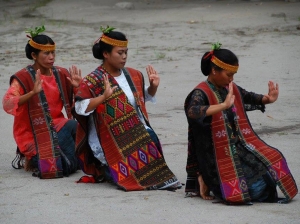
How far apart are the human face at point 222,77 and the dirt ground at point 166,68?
35.9 inches

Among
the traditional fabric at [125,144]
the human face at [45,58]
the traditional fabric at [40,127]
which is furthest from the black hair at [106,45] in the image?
the traditional fabric at [40,127]

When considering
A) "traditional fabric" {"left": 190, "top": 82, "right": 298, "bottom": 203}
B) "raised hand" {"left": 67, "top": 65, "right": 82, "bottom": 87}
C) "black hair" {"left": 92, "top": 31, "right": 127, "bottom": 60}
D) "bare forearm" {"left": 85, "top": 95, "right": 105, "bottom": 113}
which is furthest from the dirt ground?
"black hair" {"left": 92, "top": 31, "right": 127, "bottom": 60}

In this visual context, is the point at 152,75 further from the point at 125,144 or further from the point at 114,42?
the point at 125,144

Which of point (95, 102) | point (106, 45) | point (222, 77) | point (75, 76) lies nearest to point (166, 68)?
point (75, 76)

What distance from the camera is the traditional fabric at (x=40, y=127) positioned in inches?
311

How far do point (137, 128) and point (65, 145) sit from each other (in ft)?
3.30

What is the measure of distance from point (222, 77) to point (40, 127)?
2.02m

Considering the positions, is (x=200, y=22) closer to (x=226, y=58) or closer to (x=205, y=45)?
(x=205, y=45)

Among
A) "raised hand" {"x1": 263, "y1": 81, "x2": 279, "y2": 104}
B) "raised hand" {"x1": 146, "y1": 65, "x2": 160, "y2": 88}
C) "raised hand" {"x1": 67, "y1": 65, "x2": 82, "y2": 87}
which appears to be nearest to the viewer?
"raised hand" {"x1": 263, "y1": 81, "x2": 279, "y2": 104}

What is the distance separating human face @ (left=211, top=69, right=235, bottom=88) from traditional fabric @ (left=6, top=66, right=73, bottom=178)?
6.09 feet

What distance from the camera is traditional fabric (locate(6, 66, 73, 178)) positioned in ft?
25.9

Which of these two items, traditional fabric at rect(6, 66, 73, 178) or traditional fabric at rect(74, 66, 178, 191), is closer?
traditional fabric at rect(74, 66, 178, 191)

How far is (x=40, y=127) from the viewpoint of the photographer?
7.98 m

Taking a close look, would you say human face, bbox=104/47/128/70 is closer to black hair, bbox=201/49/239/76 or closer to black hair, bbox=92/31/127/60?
black hair, bbox=92/31/127/60
